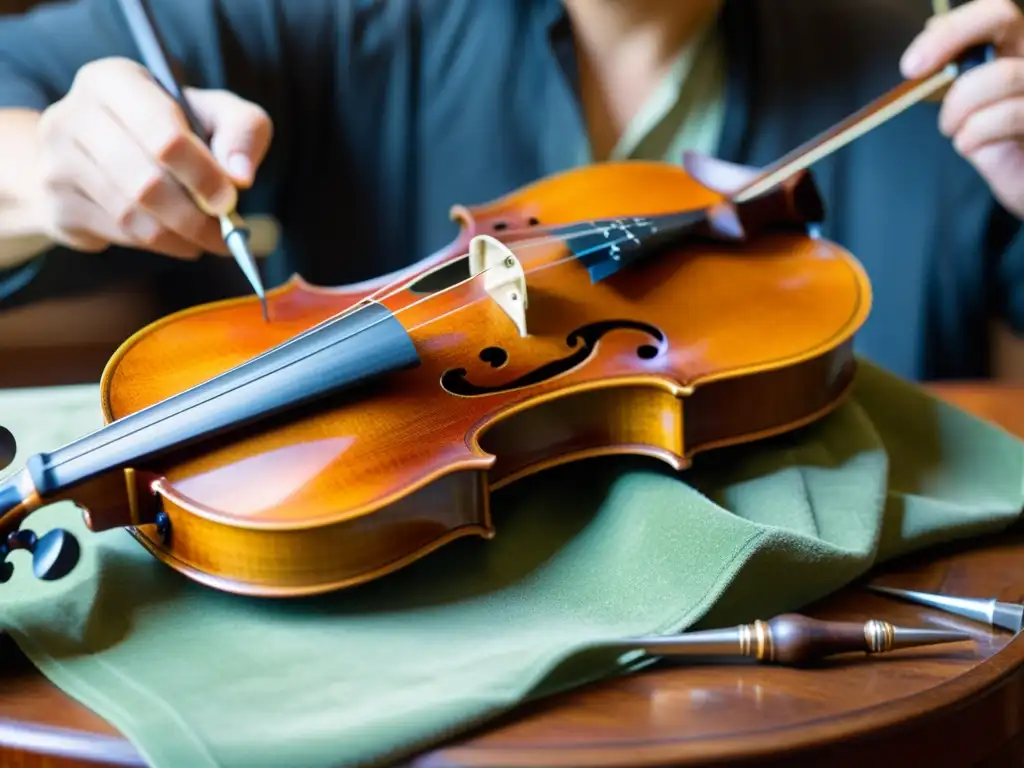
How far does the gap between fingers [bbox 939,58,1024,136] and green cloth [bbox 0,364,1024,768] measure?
0.98 feet

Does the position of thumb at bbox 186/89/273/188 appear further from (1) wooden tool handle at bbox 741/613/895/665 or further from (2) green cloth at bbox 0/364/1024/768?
(1) wooden tool handle at bbox 741/613/895/665

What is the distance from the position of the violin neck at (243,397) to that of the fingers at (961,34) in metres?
0.51

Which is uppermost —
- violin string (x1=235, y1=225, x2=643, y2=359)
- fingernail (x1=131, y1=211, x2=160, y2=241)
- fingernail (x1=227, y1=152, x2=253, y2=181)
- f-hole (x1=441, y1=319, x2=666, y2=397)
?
fingernail (x1=227, y1=152, x2=253, y2=181)

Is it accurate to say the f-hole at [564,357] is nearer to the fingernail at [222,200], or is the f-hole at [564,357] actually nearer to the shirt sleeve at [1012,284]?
the fingernail at [222,200]

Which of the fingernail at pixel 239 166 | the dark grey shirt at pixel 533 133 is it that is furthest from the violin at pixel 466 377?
the dark grey shirt at pixel 533 133

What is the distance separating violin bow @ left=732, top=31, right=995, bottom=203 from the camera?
28.5 inches

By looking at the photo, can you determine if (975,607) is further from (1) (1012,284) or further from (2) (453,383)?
(1) (1012,284)

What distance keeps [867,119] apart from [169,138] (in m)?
0.53

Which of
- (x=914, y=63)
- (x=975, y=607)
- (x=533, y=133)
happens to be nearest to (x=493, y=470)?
(x=975, y=607)

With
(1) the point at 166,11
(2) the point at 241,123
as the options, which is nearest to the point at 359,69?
(1) the point at 166,11

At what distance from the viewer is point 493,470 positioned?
0.53 metres

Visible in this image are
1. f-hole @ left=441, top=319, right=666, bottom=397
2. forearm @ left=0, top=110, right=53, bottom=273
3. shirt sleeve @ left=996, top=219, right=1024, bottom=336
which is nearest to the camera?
f-hole @ left=441, top=319, right=666, bottom=397

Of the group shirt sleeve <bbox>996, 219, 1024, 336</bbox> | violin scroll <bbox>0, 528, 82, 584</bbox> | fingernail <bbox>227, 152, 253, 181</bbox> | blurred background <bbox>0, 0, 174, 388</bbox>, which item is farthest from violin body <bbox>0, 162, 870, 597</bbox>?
shirt sleeve <bbox>996, 219, 1024, 336</bbox>

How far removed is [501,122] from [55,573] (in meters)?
0.79
